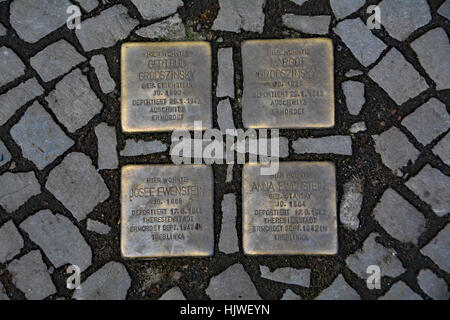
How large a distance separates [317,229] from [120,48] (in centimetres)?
177

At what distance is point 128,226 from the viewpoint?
2.31m

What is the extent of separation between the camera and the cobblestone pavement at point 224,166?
2.28m

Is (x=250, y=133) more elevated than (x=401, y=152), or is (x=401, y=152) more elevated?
(x=250, y=133)

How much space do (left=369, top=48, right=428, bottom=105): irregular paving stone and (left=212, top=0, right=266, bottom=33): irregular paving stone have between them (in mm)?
863

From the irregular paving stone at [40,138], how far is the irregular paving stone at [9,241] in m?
0.44

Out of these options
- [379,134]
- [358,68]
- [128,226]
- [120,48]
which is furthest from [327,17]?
[128,226]

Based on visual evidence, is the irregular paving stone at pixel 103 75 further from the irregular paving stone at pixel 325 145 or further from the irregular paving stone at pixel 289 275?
the irregular paving stone at pixel 289 275

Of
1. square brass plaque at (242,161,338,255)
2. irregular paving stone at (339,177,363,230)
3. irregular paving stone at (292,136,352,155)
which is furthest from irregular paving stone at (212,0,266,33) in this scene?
irregular paving stone at (339,177,363,230)

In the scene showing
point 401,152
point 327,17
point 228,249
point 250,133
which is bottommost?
point 228,249

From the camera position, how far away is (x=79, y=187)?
7.68 ft

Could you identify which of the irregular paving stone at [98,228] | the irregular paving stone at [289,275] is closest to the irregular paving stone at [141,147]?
the irregular paving stone at [98,228]

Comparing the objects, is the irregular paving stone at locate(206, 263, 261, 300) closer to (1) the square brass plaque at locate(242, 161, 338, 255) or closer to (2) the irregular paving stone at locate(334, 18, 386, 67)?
(1) the square brass plaque at locate(242, 161, 338, 255)

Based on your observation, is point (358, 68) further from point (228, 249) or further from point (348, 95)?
point (228, 249)
